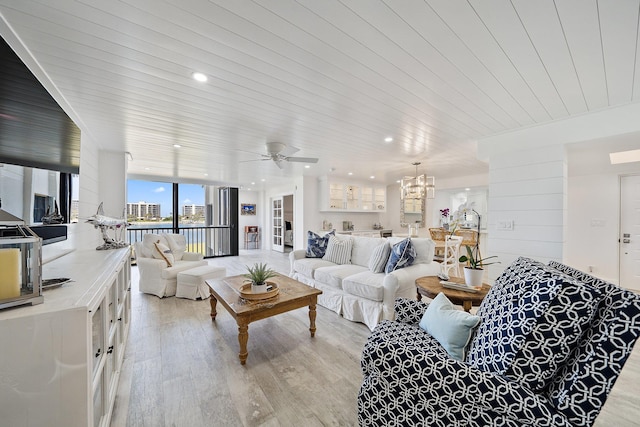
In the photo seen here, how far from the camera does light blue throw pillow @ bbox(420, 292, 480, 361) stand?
1275 mm

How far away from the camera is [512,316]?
3.35 feet

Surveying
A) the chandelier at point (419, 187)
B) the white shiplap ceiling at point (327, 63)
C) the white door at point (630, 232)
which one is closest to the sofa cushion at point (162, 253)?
the white shiplap ceiling at point (327, 63)

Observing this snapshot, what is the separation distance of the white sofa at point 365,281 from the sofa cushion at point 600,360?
68.4 inches

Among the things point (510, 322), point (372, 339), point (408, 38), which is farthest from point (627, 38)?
point (372, 339)

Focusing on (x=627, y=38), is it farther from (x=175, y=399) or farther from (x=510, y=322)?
(x=175, y=399)

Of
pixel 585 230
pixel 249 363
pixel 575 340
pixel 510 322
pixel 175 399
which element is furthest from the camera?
pixel 585 230

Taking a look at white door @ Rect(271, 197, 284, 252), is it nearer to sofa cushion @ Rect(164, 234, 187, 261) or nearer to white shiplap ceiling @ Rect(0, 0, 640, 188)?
sofa cushion @ Rect(164, 234, 187, 261)

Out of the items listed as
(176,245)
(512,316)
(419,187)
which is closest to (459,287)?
(512,316)

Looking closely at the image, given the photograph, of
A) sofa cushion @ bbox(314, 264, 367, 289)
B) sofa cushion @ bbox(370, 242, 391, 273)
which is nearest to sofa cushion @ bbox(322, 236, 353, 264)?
sofa cushion @ bbox(314, 264, 367, 289)

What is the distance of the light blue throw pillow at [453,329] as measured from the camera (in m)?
1.28

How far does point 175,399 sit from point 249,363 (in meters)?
0.55

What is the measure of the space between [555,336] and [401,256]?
1.99 meters

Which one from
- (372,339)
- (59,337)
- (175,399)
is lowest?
(175,399)

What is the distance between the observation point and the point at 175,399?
1647mm
